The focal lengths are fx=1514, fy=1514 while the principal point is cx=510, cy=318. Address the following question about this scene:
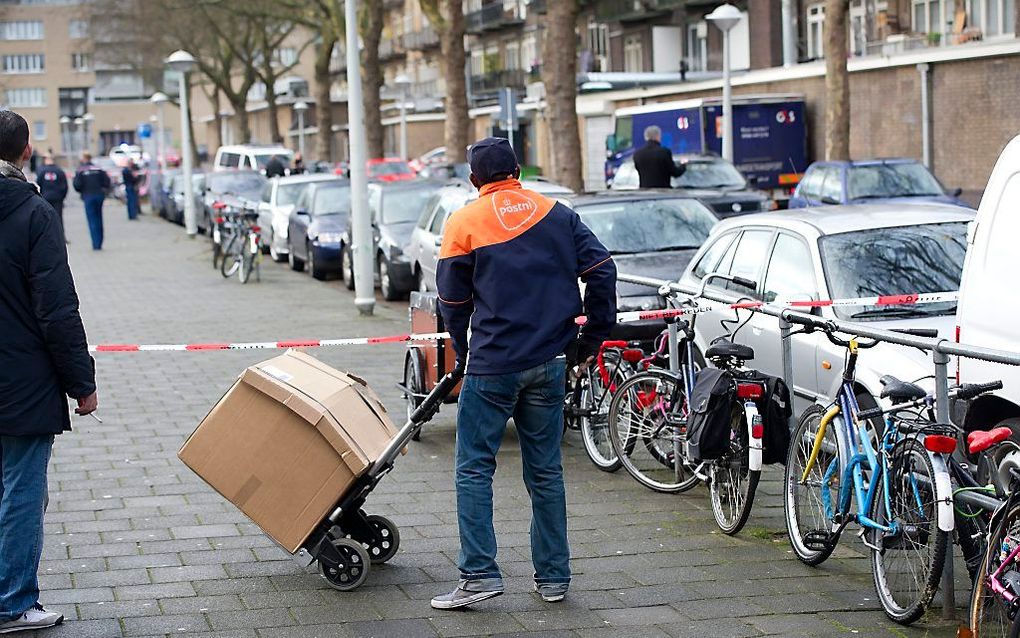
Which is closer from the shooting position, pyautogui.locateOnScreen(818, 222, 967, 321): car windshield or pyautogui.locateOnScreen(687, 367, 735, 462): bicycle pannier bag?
pyautogui.locateOnScreen(687, 367, 735, 462): bicycle pannier bag

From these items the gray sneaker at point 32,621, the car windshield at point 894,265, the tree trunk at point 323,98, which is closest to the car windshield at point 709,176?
the car windshield at point 894,265

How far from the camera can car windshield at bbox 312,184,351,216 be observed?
81.6ft

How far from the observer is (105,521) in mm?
7629

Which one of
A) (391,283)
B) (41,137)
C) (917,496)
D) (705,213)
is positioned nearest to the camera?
(917,496)

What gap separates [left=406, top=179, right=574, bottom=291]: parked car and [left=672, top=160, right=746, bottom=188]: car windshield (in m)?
5.14

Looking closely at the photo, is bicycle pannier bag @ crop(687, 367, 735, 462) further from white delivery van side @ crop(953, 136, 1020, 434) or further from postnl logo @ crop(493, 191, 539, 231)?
postnl logo @ crop(493, 191, 539, 231)

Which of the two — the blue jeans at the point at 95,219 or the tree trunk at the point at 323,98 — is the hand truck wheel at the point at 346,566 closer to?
the blue jeans at the point at 95,219

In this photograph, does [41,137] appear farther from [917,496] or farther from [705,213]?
[917,496]

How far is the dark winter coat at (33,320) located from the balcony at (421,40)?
7913 centimetres

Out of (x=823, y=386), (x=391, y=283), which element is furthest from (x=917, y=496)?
(x=391, y=283)

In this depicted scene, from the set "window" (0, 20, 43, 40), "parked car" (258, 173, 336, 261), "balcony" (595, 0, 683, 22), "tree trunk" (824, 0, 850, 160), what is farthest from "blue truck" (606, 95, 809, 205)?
"window" (0, 20, 43, 40)

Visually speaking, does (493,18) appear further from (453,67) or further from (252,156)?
(453,67)

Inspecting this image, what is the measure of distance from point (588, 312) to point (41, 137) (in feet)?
455

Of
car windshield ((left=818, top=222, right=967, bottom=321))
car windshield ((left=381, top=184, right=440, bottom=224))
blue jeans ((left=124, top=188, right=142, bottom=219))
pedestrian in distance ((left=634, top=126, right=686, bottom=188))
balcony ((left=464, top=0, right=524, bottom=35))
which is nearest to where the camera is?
car windshield ((left=818, top=222, right=967, bottom=321))
